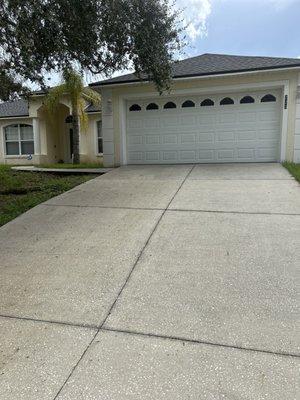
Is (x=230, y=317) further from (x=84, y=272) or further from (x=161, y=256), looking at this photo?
(x=84, y=272)

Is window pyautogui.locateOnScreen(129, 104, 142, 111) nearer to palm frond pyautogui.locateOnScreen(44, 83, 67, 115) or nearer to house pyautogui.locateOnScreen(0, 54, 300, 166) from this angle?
house pyautogui.locateOnScreen(0, 54, 300, 166)

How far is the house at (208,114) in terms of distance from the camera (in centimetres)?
1125

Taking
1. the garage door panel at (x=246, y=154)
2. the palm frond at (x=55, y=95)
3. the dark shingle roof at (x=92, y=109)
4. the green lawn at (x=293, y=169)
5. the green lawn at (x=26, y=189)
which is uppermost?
the palm frond at (x=55, y=95)

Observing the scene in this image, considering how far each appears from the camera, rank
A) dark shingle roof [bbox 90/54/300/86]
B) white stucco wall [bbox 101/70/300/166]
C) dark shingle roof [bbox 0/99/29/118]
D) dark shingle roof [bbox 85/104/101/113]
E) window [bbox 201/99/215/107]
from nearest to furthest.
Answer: dark shingle roof [bbox 90/54/300/86], white stucco wall [bbox 101/70/300/166], window [bbox 201/99/215/107], dark shingle roof [bbox 85/104/101/113], dark shingle roof [bbox 0/99/29/118]

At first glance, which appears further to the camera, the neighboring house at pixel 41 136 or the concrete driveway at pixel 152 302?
the neighboring house at pixel 41 136

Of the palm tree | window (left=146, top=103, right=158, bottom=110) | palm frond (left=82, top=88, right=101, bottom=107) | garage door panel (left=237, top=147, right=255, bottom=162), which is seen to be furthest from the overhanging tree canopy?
palm frond (left=82, top=88, right=101, bottom=107)

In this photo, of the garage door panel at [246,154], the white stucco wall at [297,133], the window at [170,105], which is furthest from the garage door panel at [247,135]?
the window at [170,105]

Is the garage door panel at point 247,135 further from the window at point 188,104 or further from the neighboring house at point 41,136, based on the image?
the neighboring house at point 41,136

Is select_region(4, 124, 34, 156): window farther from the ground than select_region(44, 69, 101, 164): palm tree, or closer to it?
closer to it

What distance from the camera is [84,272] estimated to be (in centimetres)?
409

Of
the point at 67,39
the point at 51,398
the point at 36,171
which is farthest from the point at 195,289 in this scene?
the point at 36,171

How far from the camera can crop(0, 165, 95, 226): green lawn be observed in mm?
7074

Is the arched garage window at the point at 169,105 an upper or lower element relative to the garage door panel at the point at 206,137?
upper

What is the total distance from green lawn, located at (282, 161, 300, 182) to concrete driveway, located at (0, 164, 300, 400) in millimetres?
2478
